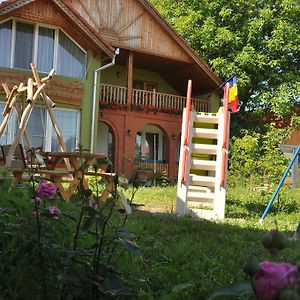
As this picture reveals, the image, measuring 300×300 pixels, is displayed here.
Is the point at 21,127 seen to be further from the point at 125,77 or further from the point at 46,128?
the point at 125,77

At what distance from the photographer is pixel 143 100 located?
66.0 ft

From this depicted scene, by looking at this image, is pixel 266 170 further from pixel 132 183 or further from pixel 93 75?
pixel 132 183

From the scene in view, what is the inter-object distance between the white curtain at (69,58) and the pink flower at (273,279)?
1635cm

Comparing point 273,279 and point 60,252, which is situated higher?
point 273,279

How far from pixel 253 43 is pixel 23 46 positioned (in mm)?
12173

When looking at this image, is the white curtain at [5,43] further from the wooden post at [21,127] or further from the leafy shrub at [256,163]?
the leafy shrub at [256,163]

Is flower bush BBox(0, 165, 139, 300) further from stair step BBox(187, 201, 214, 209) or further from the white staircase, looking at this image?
stair step BBox(187, 201, 214, 209)

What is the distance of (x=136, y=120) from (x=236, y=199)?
351 inches

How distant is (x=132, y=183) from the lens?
7.08 feet

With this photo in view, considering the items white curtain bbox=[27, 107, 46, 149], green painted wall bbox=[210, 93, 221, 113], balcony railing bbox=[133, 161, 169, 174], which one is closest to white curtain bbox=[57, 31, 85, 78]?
white curtain bbox=[27, 107, 46, 149]

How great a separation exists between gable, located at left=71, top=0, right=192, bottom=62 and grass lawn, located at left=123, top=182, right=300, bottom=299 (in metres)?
11.3

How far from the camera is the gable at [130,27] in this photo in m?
18.7

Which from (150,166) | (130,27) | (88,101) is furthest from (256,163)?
(130,27)

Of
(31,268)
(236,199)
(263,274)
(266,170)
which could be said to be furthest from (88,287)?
(266,170)
